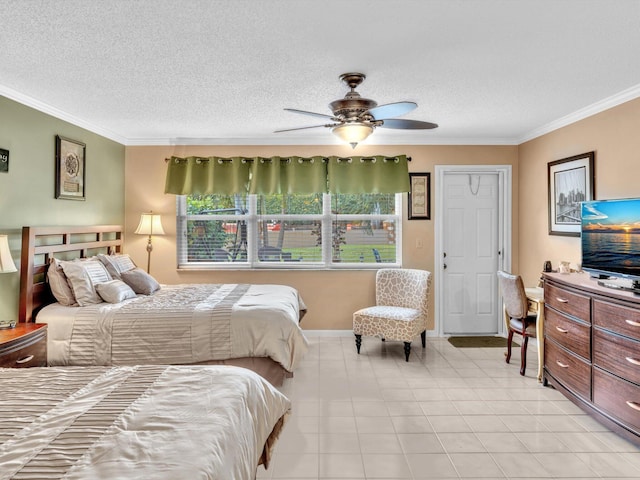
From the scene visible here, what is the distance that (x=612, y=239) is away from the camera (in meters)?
Answer: 3.01

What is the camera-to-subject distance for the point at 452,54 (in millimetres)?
2670

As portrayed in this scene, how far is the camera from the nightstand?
2706mm

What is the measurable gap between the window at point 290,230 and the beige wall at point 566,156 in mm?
1526

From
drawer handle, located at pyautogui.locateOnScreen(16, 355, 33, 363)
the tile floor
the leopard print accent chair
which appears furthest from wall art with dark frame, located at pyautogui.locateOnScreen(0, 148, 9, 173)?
the leopard print accent chair

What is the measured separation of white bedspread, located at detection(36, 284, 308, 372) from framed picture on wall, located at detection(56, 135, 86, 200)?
1.31 metres

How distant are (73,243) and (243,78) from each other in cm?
251

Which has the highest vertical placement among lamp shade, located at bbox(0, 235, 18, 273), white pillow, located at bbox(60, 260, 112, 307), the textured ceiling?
the textured ceiling

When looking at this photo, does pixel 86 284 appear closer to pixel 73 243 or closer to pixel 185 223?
pixel 73 243

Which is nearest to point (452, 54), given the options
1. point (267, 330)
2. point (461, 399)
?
point (267, 330)

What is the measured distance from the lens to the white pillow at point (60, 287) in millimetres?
3561

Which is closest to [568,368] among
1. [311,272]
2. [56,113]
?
[311,272]

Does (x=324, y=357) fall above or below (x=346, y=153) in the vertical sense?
below

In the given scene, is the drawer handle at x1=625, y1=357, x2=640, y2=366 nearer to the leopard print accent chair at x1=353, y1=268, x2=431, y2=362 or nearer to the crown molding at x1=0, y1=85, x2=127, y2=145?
the leopard print accent chair at x1=353, y1=268, x2=431, y2=362

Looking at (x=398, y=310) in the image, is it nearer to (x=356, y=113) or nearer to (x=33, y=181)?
(x=356, y=113)
